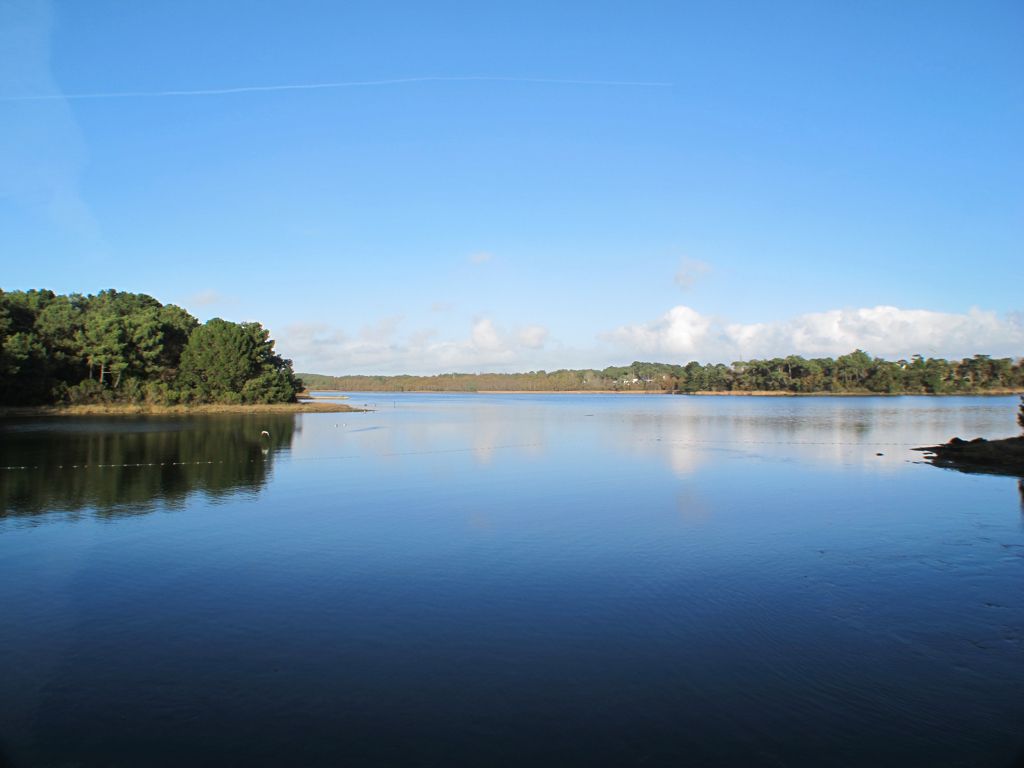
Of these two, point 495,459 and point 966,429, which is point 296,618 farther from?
point 966,429

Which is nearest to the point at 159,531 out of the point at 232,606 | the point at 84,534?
the point at 84,534

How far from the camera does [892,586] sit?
11414 millimetres

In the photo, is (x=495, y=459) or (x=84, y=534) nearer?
(x=84, y=534)

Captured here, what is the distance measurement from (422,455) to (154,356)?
5367cm

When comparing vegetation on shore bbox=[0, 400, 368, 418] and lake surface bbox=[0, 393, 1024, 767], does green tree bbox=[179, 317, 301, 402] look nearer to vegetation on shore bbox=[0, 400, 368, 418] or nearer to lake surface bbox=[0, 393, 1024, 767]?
vegetation on shore bbox=[0, 400, 368, 418]

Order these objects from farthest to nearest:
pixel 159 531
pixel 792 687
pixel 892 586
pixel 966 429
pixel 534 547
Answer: pixel 966 429
pixel 159 531
pixel 534 547
pixel 892 586
pixel 792 687

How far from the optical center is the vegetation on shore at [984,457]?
92.2 feet

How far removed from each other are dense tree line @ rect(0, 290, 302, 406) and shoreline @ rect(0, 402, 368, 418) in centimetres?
172

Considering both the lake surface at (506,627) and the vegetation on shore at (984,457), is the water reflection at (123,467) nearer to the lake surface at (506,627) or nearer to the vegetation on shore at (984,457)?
the lake surface at (506,627)

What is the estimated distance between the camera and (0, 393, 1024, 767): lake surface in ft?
20.7

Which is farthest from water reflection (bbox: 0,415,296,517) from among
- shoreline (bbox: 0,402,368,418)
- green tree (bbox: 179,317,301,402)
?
green tree (bbox: 179,317,301,402)

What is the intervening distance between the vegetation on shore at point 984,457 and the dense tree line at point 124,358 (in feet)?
219

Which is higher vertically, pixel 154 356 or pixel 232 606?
pixel 154 356

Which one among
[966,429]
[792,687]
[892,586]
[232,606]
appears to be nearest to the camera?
[792,687]
